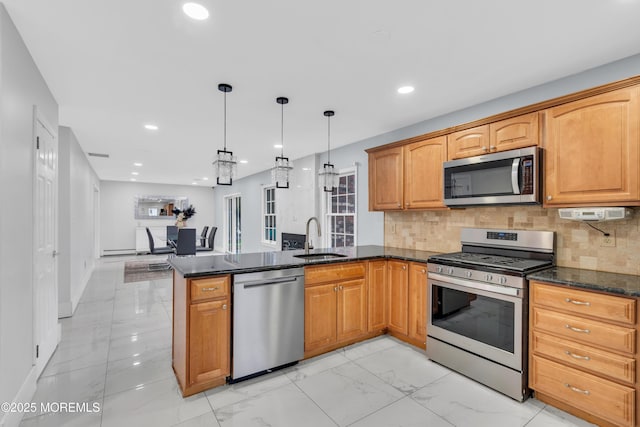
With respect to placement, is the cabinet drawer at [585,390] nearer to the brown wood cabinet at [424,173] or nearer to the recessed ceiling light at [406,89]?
the brown wood cabinet at [424,173]

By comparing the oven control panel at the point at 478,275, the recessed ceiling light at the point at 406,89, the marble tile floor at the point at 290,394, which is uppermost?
the recessed ceiling light at the point at 406,89

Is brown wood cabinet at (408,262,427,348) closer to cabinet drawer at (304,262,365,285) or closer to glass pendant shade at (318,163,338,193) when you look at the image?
cabinet drawer at (304,262,365,285)

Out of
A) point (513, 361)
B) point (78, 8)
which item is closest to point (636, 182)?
point (513, 361)

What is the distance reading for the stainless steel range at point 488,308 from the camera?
224cm

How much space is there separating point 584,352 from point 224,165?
9.84 feet

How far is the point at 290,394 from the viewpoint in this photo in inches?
90.4

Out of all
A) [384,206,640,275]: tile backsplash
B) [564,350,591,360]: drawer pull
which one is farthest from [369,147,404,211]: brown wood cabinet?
[564,350,591,360]: drawer pull

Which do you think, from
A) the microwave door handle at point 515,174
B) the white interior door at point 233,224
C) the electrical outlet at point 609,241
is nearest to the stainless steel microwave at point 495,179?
the microwave door handle at point 515,174

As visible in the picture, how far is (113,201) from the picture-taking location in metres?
10.4

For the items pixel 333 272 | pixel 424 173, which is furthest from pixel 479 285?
pixel 424 173

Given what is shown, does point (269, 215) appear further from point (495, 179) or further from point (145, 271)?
point (495, 179)

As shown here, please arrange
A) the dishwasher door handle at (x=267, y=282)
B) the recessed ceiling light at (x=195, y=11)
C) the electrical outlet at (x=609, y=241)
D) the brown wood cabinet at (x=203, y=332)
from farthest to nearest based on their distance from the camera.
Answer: the dishwasher door handle at (x=267, y=282) < the electrical outlet at (x=609, y=241) < the brown wood cabinet at (x=203, y=332) < the recessed ceiling light at (x=195, y=11)

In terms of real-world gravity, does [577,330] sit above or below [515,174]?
below

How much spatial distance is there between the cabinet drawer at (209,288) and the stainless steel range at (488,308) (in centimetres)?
184
